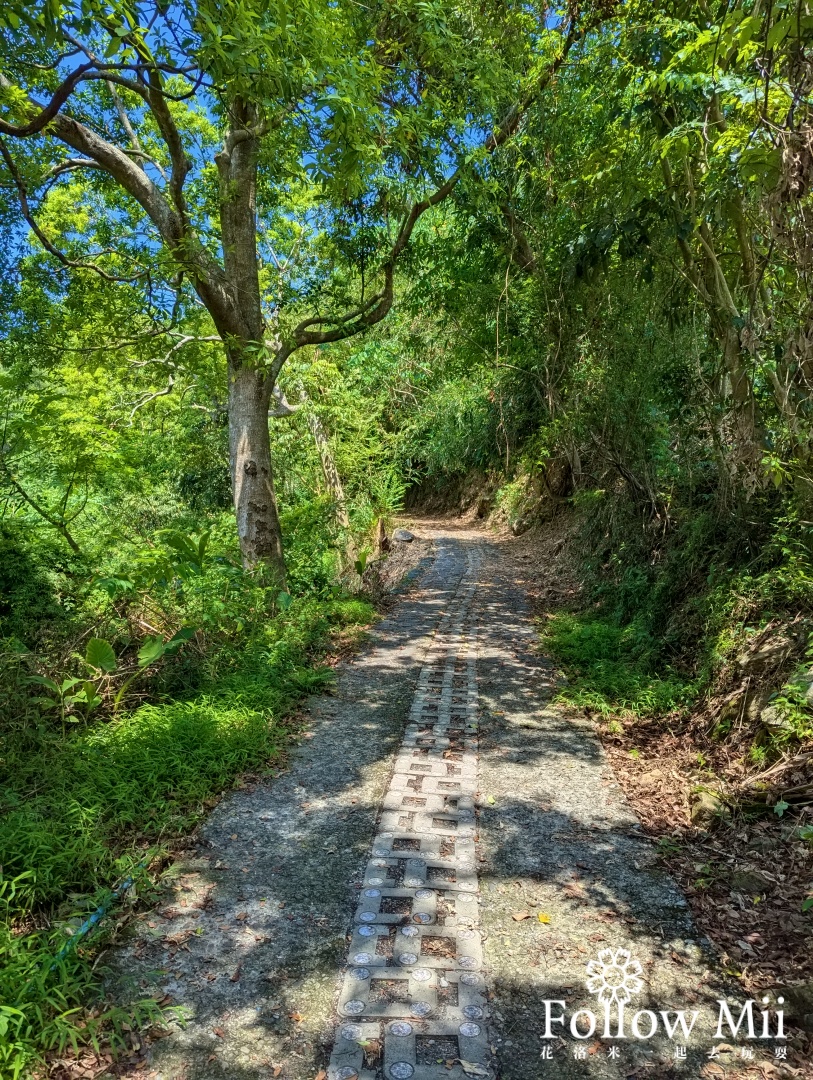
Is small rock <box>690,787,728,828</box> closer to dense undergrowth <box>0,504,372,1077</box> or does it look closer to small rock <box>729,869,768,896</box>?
small rock <box>729,869,768,896</box>

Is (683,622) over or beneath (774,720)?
over

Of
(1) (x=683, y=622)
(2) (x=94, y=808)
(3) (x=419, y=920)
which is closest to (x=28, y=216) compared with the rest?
(2) (x=94, y=808)

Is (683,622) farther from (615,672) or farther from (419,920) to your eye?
(419,920)

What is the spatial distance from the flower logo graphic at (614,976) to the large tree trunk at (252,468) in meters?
4.89

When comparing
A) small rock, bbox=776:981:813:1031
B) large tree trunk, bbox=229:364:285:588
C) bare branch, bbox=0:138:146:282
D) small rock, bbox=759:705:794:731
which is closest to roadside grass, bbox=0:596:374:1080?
large tree trunk, bbox=229:364:285:588

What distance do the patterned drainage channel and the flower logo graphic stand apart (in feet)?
1.44

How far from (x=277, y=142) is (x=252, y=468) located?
310cm

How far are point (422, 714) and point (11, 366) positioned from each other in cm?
668

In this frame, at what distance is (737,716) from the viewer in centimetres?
402

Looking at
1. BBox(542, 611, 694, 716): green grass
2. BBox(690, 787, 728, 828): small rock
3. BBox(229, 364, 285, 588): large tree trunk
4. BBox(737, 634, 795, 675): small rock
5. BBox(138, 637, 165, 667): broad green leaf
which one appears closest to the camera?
BBox(690, 787, 728, 828): small rock

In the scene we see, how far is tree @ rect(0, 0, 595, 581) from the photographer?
13.9 feet

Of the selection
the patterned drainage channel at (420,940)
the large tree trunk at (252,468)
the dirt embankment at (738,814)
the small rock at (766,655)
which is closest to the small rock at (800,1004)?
the dirt embankment at (738,814)

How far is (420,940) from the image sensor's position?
2590mm

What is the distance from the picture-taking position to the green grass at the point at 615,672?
15.9 feet
